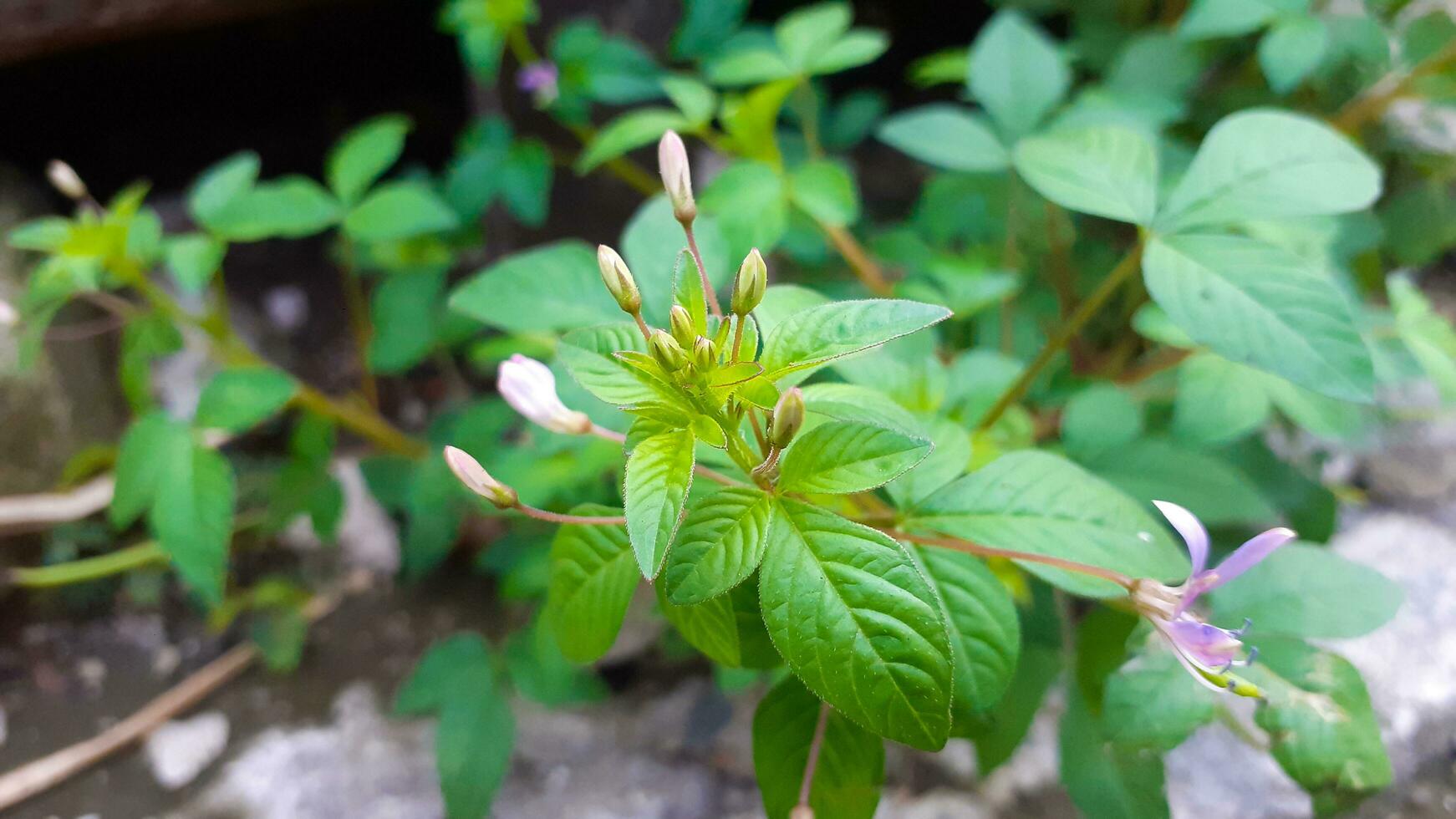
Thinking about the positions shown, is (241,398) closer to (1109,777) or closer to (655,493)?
(655,493)

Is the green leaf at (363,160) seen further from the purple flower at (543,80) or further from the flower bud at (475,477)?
the flower bud at (475,477)

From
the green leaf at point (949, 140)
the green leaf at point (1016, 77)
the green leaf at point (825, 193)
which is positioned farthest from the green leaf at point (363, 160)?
the green leaf at point (1016, 77)

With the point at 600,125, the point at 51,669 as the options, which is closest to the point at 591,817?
the point at 51,669

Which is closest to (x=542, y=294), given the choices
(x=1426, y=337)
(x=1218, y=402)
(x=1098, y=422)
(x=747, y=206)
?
(x=747, y=206)

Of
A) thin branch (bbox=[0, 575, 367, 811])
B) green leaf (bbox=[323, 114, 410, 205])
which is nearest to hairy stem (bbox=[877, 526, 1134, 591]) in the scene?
green leaf (bbox=[323, 114, 410, 205])

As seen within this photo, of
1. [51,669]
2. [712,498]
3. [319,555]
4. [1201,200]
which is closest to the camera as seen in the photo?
[712,498]

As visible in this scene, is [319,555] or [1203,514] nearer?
[1203,514]

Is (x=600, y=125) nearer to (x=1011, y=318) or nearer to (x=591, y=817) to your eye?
(x=1011, y=318)
